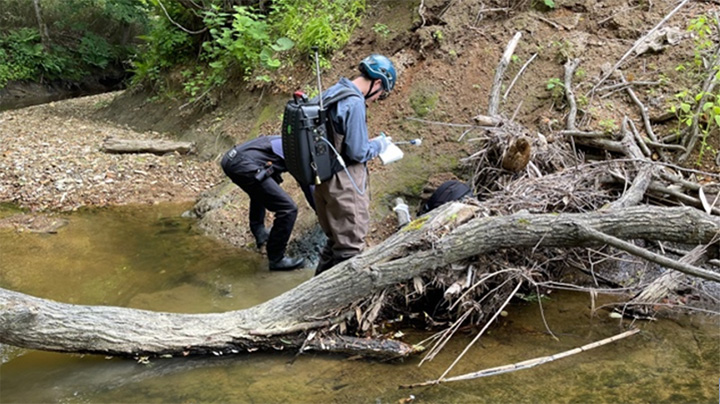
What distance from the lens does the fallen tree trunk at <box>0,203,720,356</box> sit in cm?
369

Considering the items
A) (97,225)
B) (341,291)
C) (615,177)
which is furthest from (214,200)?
(615,177)

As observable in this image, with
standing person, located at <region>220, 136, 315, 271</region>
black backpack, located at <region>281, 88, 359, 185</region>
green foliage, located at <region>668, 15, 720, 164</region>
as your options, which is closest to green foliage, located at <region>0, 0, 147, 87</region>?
standing person, located at <region>220, 136, 315, 271</region>

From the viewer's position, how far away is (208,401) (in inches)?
134

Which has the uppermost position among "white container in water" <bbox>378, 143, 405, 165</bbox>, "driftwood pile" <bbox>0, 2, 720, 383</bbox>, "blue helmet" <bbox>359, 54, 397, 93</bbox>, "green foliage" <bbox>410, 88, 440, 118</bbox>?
"blue helmet" <bbox>359, 54, 397, 93</bbox>

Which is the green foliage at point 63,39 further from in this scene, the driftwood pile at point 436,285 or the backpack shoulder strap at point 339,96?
the driftwood pile at point 436,285

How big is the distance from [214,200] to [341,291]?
11.5ft

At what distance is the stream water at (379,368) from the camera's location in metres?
3.41

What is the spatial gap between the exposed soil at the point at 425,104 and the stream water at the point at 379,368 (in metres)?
1.76

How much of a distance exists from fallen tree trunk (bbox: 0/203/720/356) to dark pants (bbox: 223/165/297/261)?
1.38m

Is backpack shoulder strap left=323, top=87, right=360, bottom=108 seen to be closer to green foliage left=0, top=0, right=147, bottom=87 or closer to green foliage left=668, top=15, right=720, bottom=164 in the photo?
green foliage left=668, top=15, right=720, bottom=164

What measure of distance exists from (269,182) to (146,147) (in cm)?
442

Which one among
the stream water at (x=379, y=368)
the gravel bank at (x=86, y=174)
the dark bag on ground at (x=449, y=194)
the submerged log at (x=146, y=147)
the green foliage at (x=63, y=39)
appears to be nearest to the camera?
the stream water at (x=379, y=368)

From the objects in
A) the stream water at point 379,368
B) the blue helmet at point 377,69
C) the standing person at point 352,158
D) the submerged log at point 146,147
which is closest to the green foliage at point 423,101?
the standing person at point 352,158

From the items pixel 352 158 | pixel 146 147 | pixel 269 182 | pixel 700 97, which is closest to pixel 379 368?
pixel 352 158
